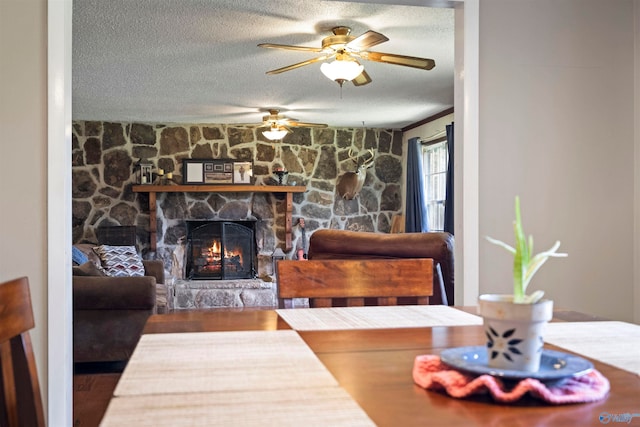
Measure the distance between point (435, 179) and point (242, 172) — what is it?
260 centimetres

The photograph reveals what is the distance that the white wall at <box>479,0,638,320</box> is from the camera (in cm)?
274

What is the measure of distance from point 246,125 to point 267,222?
1359 mm

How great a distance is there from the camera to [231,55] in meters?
4.99

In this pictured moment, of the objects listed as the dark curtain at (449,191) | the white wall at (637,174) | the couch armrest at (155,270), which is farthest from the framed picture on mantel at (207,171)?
the white wall at (637,174)

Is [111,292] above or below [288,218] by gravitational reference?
below

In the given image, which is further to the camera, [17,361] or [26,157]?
[26,157]

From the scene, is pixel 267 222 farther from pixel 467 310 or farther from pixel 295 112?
pixel 467 310

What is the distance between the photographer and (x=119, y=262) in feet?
20.7

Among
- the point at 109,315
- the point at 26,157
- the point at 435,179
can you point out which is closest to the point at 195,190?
the point at 435,179

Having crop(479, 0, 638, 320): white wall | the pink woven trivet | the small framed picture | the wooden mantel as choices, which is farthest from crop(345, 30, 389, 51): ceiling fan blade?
the small framed picture

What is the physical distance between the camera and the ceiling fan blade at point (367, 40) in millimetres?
3717

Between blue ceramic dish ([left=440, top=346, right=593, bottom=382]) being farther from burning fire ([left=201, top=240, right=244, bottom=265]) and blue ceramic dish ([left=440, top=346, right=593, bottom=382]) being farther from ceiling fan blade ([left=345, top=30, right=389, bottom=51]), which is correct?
burning fire ([left=201, top=240, right=244, bottom=265])

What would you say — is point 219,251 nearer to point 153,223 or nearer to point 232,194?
point 232,194

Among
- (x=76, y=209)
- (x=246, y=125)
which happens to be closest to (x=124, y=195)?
(x=76, y=209)
